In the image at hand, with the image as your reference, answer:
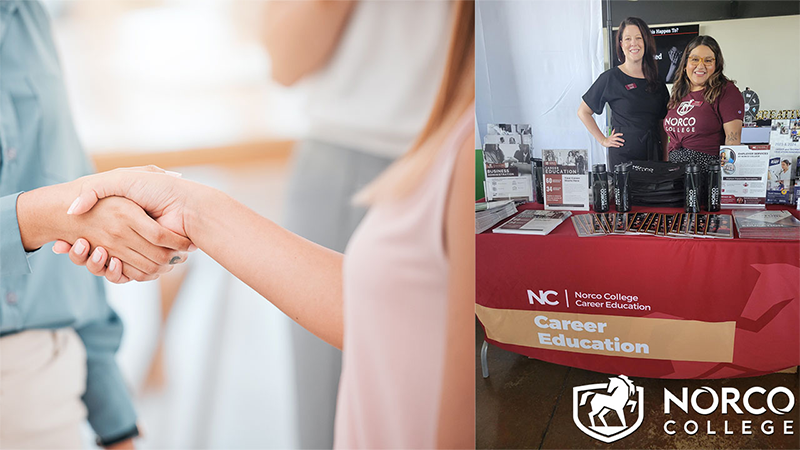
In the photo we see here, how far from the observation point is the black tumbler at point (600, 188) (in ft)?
6.11

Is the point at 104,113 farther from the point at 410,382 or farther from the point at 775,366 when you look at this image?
the point at 775,366

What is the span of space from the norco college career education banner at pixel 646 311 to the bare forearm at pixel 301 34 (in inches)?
54.9

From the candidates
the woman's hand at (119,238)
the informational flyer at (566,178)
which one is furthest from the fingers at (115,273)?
the informational flyer at (566,178)

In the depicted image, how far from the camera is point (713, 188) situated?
1.80 m

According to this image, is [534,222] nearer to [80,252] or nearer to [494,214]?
[494,214]

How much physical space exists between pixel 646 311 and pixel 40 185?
1.77 m

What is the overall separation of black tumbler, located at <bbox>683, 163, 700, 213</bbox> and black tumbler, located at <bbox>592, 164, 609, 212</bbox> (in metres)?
0.26

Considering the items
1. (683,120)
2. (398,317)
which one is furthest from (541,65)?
(398,317)

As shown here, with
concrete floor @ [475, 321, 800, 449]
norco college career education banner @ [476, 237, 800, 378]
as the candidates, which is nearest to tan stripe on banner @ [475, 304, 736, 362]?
norco college career education banner @ [476, 237, 800, 378]

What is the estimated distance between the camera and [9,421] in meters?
0.82

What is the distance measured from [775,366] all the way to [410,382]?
1.65 meters

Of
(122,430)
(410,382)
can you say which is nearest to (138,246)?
(122,430)

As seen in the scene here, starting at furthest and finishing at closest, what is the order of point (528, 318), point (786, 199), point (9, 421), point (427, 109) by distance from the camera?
point (528, 318) < point (786, 199) < point (9, 421) < point (427, 109)

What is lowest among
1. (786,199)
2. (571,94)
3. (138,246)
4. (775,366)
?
(775,366)
